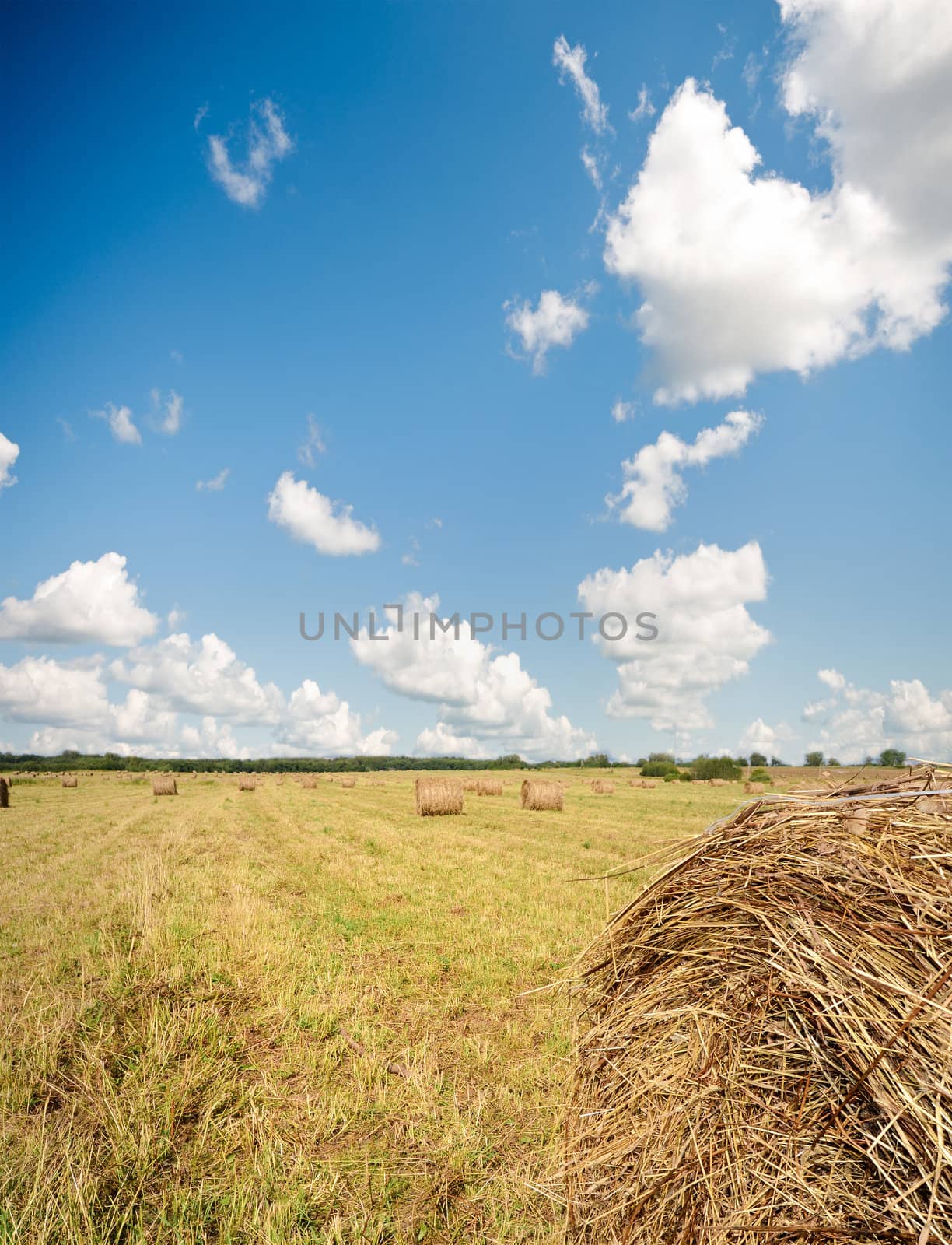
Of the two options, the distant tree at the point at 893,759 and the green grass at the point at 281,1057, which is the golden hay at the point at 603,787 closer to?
the green grass at the point at 281,1057

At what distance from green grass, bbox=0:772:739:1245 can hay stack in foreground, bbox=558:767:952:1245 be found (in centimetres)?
94

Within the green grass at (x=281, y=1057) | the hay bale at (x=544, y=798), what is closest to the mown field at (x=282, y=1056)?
the green grass at (x=281, y=1057)

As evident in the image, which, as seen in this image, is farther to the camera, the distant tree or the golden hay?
the golden hay

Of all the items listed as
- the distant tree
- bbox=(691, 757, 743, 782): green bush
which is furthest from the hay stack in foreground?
bbox=(691, 757, 743, 782): green bush

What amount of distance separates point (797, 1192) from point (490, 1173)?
7.21 feet

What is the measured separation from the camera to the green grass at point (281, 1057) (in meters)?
3.82

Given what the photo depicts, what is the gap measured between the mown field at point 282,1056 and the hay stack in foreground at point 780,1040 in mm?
971

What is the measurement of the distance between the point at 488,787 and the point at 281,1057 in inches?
1419

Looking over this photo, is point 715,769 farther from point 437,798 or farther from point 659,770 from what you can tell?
point 437,798

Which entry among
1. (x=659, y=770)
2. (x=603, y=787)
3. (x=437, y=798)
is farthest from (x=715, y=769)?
(x=437, y=798)

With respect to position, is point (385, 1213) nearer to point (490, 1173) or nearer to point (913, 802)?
point (490, 1173)

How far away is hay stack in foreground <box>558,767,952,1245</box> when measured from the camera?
2479 millimetres

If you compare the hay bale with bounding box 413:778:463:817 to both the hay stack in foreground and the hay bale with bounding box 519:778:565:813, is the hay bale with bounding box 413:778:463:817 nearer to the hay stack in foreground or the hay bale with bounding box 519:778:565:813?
the hay bale with bounding box 519:778:565:813

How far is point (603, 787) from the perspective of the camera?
157 feet
